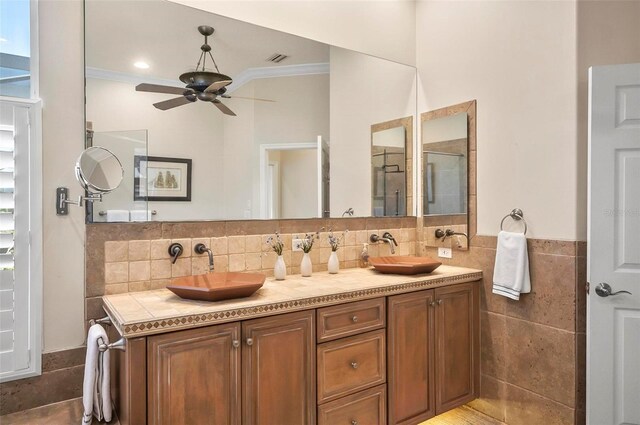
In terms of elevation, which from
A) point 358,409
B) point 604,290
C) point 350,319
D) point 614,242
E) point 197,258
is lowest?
point 358,409

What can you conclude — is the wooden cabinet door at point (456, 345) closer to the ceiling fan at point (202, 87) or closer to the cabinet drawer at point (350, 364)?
the cabinet drawer at point (350, 364)

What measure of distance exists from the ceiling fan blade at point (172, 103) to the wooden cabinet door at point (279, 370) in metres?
1.31

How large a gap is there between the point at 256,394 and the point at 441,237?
1.87 metres

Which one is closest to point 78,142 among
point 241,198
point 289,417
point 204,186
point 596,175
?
point 204,186

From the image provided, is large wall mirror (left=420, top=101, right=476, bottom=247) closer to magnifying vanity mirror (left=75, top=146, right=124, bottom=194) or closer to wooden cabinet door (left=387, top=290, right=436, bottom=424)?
wooden cabinet door (left=387, top=290, right=436, bottom=424)

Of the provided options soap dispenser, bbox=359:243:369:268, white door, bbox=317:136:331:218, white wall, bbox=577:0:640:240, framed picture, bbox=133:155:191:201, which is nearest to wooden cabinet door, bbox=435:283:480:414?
soap dispenser, bbox=359:243:369:268

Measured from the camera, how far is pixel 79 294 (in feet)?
6.46

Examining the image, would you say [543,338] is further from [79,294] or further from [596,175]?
[79,294]

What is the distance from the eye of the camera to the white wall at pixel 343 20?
250 centimetres

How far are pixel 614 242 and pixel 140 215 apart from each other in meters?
2.58

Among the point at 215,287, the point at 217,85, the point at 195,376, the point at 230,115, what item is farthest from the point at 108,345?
the point at 217,85

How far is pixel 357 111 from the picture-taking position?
3004mm

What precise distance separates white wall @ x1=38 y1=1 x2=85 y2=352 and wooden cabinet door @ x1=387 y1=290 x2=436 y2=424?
1.69 meters

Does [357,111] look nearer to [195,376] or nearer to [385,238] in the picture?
[385,238]
